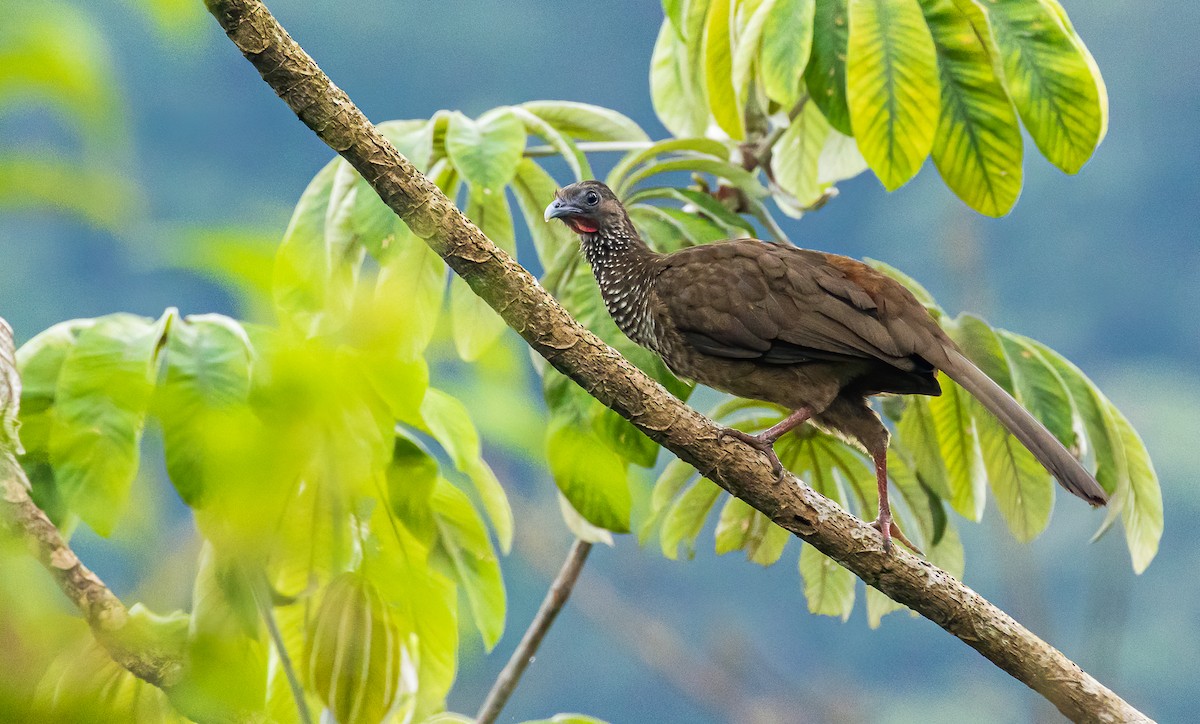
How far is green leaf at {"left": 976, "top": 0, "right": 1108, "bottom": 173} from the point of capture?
6.87ft

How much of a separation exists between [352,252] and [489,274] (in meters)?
0.51

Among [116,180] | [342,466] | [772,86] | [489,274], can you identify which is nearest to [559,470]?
[489,274]

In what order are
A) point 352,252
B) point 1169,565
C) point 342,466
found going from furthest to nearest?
point 1169,565 < point 352,252 < point 342,466

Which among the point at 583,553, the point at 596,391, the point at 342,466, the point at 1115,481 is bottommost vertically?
the point at 342,466

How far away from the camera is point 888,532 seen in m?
2.10

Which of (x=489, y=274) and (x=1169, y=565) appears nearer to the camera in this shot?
(x=489, y=274)

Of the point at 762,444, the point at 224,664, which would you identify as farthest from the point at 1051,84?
the point at 224,664

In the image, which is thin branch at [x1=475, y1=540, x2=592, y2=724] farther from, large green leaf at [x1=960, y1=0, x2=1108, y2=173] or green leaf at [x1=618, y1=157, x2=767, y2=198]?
large green leaf at [x1=960, y1=0, x2=1108, y2=173]

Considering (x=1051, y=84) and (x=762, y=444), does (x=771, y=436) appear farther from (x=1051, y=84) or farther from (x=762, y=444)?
(x=1051, y=84)

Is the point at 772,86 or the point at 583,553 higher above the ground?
the point at 772,86

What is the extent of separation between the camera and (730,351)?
2.25 meters

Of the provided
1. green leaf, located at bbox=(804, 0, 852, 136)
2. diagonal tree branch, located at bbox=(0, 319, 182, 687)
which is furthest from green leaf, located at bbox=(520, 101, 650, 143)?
diagonal tree branch, located at bbox=(0, 319, 182, 687)

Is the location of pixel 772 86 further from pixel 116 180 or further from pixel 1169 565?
pixel 1169 565

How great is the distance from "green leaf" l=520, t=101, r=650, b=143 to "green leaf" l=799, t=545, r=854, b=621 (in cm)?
101
